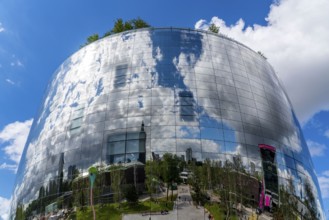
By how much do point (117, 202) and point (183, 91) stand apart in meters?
7.08

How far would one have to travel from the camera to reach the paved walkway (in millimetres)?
16344

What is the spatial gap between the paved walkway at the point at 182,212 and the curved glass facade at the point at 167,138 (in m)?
0.05

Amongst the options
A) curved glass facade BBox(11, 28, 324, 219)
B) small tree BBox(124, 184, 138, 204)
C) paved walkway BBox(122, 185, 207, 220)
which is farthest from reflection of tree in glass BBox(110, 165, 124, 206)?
paved walkway BBox(122, 185, 207, 220)

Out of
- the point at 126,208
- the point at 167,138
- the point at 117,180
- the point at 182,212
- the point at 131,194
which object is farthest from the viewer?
the point at 167,138

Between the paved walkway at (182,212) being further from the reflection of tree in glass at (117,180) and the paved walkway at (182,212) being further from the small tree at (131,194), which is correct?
the reflection of tree in glass at (117,180)

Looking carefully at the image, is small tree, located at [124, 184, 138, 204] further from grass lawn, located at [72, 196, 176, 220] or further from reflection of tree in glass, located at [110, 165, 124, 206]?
reflection of tree in glass, located at [110, 165, 124, 206]

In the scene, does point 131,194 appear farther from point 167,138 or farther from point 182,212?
point 167,138

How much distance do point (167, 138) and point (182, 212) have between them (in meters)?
3.79

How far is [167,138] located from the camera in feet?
59.7

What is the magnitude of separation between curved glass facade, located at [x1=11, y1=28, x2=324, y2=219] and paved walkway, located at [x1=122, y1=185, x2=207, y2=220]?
0.05 meters

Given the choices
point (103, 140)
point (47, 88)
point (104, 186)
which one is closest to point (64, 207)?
point (104, 186)

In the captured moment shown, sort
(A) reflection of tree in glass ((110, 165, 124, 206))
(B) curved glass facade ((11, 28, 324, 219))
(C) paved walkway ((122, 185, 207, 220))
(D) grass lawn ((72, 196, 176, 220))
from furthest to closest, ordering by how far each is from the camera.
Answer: (B) curved glass facade ((11, 28, 324, 219)) < (A) reflection of tree in glass ((110, 165, 124, 206)) < (D) grass lawn ((72, 196, 176, 220)) < (C) paved walkway ((122, 185, 207, 220))

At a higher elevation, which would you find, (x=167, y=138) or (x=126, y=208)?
(x=167, y=138)

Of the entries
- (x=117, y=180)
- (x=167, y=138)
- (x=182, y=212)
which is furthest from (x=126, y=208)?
(x=167, y=138)
